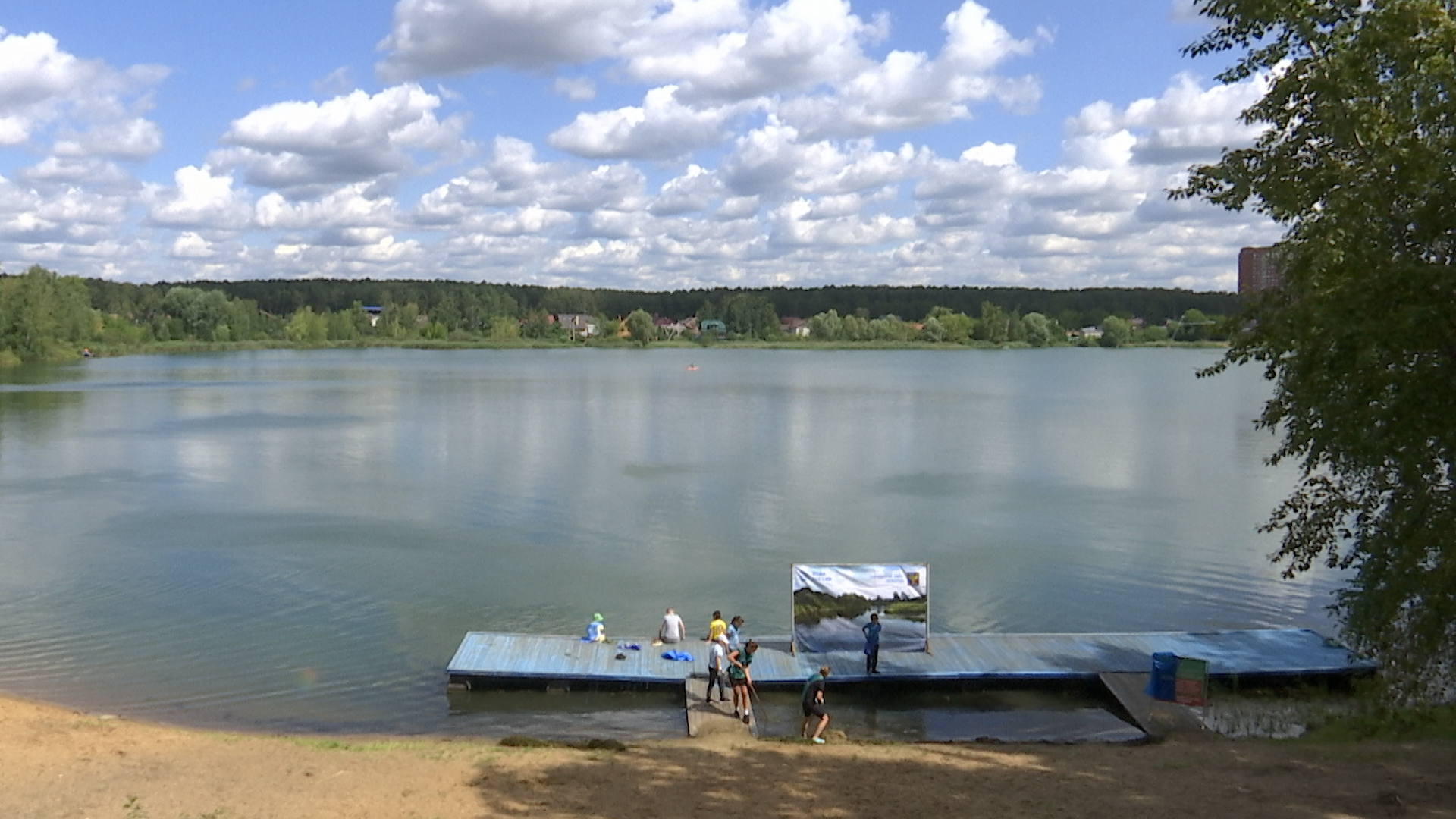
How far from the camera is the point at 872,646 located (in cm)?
1830

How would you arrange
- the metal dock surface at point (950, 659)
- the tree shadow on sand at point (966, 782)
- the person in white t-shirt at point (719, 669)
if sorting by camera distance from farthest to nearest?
the metal dock surface at point (950, 659)
the person in white t-shirt at point (719, 669)
the tree shadow on sand at point (966, 782)

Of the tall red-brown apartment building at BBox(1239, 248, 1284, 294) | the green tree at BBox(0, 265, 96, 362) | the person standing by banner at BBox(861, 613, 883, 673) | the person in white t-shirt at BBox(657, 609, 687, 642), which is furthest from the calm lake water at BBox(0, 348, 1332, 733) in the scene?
the green tree at BBox(0, 265, 96, 362)

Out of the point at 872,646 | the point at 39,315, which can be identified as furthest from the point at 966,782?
the point at 39,315

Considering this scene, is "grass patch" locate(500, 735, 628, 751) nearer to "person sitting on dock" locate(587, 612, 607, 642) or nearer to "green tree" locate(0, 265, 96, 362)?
"person sitting on dock" locate(587, 612, 607, 642)

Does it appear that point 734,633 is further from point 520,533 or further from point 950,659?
point 520,533

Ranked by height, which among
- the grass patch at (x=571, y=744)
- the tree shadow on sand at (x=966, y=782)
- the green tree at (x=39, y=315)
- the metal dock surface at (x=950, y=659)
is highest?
the green tree at (x=39, y=315)

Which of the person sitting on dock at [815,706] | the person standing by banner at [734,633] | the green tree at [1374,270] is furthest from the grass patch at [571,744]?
the green tree at [1374,270]

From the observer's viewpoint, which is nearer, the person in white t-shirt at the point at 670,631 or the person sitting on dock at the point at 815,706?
the person sitting on dock at the point at 815,706

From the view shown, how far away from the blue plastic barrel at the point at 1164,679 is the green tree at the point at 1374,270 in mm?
3748

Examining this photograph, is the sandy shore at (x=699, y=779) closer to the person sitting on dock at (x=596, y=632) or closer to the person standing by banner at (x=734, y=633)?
the person standing by banner at (x=734, y=633)

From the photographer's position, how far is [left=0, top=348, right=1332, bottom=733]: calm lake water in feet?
65.9

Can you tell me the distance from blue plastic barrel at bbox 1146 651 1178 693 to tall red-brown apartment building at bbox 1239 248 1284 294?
225 inches

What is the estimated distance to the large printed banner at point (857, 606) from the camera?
61.6 feet

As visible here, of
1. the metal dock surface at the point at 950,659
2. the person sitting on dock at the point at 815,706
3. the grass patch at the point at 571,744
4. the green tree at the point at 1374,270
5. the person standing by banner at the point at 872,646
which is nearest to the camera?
the green tree at the point at 1374,270
